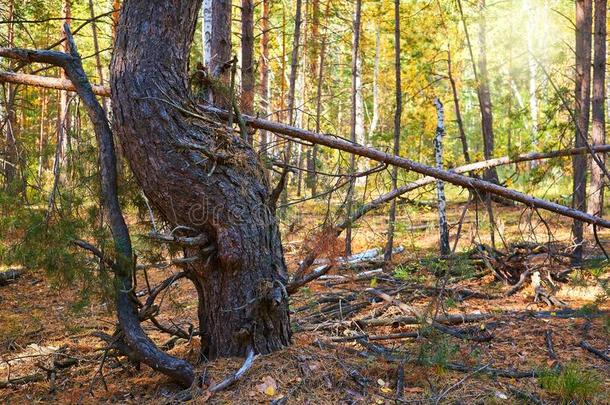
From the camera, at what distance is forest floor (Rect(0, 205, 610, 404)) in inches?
146

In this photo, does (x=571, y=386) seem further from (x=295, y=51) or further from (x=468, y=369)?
(x=295, y=51)

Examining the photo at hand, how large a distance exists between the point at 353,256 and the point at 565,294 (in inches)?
151

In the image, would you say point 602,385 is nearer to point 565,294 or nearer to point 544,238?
point 565,294

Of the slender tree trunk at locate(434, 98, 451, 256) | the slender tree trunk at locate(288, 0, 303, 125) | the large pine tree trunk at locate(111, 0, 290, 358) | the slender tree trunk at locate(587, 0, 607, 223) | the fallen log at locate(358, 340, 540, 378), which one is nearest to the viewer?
the large pine tree trunk at locate(111, 0, 290, 358)

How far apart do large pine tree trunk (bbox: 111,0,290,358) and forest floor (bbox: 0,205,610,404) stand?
1.06ft

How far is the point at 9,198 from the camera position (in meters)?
3.99

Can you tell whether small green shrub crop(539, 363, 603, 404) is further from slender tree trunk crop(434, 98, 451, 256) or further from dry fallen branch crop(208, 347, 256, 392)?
slender tree trunk crop(434, 98, 451, 256)

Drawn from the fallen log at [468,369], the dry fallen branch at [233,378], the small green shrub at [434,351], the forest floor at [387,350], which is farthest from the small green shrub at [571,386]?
the dry fallen branch at [233,378]

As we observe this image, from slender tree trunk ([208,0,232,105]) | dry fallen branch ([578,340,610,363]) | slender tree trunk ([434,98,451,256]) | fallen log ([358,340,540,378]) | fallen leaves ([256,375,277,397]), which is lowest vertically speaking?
dry fallen branch ([578,340,610,363])

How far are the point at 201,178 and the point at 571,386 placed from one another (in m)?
2.87

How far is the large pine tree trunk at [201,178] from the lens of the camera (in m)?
3.52

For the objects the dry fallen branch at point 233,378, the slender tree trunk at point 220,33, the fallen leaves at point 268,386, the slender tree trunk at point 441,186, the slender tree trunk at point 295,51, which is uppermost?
the slender tree trunk at point 295,51

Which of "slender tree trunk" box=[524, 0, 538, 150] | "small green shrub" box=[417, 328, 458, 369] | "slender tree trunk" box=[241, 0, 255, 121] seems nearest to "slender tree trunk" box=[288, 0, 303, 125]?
"slender tree trunk" box=[241, 0, 255, 121]

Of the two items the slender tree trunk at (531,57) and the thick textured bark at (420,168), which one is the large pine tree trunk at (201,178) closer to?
the thick textured bark at (420,168)
